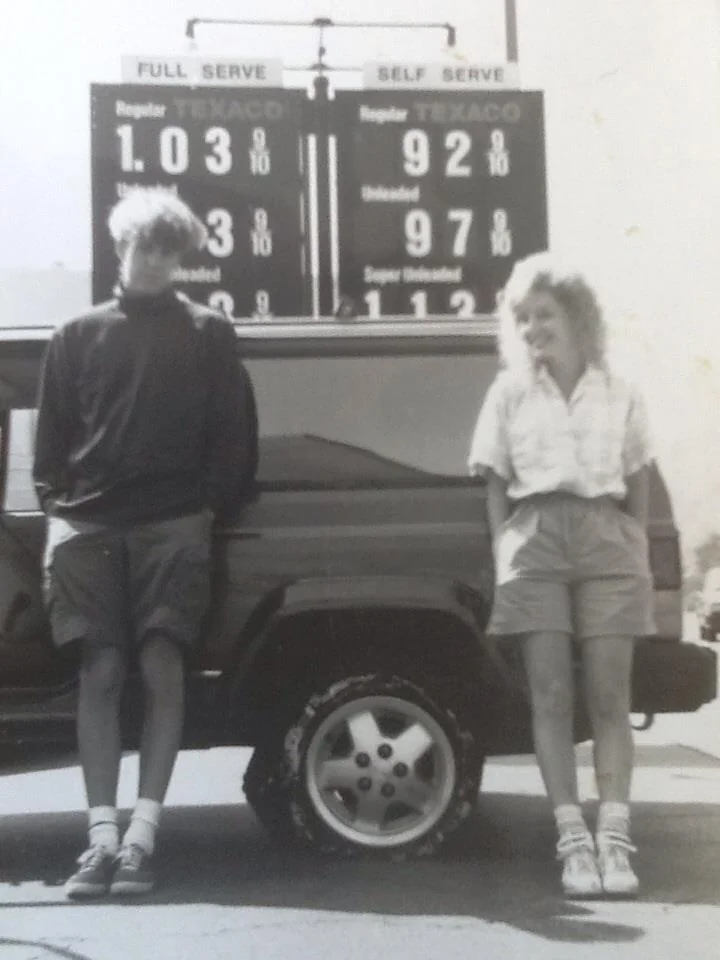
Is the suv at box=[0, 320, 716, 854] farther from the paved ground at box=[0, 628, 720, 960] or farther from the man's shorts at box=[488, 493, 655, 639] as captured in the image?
the paved ground at box=[0, 628, 720, 960]

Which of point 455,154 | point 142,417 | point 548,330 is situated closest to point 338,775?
point 142,417

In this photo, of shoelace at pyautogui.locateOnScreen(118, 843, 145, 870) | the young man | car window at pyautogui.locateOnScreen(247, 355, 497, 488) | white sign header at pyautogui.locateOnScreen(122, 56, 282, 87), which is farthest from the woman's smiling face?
shoelace at pyautogui.locateOnScreen(118, 843, 145, 870)

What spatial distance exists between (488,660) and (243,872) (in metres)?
0.88

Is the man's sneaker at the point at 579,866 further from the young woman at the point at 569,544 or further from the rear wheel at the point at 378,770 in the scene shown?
the rear wheel at the point at 378,770

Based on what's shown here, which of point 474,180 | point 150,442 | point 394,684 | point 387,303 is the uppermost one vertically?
point 474,180

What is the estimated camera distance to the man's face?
3977 mm

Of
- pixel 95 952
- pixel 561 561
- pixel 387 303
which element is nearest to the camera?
pixel 95 952

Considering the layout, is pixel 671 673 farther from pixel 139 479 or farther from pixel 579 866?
pixel 139 479

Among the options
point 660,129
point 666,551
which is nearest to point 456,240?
point 660,129

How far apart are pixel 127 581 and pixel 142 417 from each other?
44 centimetres

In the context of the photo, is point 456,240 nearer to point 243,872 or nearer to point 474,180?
point 474,180

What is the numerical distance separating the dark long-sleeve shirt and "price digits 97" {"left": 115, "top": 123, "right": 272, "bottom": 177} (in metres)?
2.02

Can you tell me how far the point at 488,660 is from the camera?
396 centimetres

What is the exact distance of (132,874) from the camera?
11.8ft
